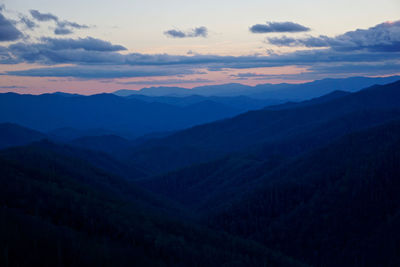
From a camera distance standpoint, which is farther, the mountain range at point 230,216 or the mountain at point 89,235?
the mountain range at point 230,216

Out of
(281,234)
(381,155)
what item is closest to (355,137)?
(381,155)

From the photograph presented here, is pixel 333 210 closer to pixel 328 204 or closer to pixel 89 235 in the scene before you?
pixel 328 204

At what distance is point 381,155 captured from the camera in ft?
332

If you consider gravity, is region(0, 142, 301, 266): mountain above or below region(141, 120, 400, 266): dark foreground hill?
above

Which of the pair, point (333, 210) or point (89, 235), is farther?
point (333, 210)

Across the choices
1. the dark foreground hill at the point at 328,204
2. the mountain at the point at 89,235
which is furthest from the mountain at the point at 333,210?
the mountain at the point at 89,235

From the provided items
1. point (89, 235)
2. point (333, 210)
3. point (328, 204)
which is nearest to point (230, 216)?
point (328, 204)

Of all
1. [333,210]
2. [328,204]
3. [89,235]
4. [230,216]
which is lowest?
[230,216]

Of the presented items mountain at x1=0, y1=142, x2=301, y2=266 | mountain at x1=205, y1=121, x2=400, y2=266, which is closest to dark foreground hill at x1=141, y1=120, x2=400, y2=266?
mountain at x1=205, y1=121, x2=400, y2=266

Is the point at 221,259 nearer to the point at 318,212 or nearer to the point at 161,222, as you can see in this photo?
the point at 161,222

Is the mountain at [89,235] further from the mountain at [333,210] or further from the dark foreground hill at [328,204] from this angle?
the dark foreground hill at [328,204]

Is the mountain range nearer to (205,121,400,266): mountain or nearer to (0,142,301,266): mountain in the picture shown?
(0,142,301,266): mountain

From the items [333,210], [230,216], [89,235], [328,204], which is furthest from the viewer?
[230,216]

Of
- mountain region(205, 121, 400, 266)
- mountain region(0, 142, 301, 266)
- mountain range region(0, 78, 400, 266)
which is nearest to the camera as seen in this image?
mountain region(0, 142, 301, 266)
